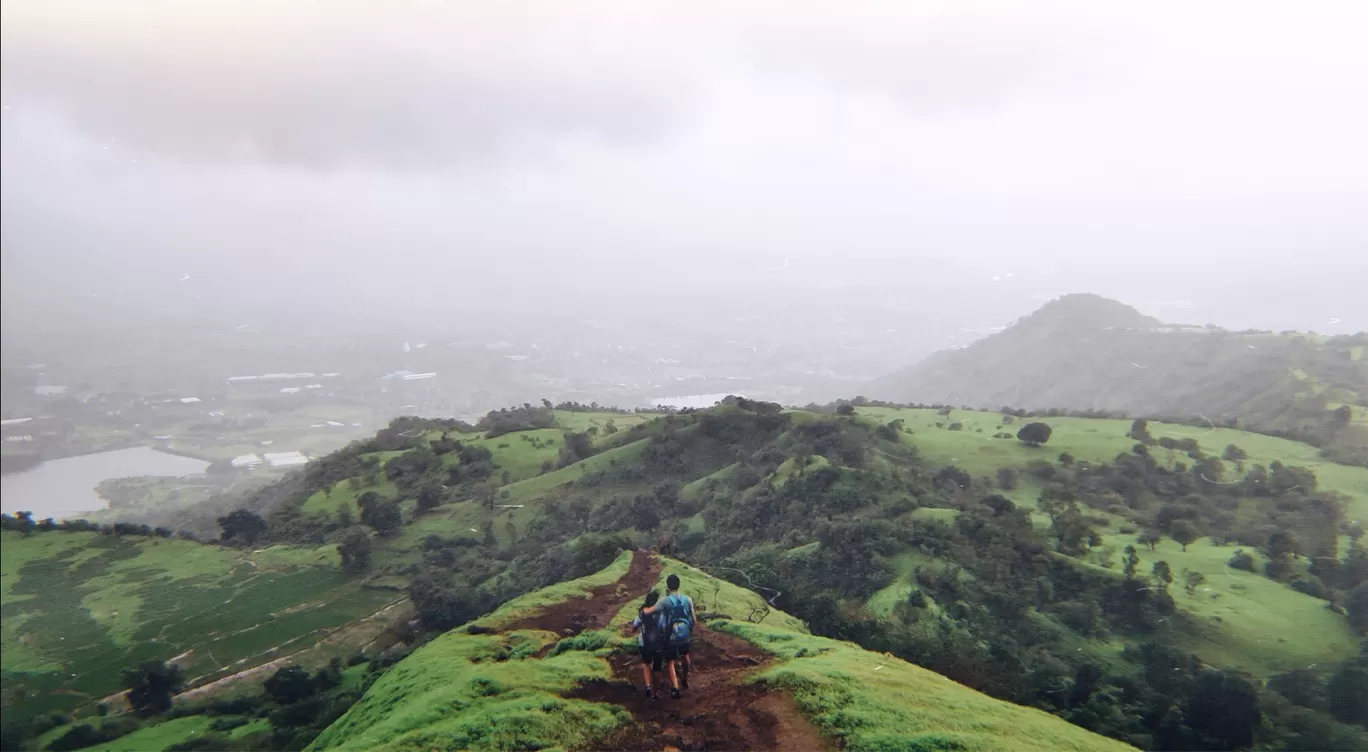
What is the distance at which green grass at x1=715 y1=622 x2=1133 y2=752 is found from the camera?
36.2 ft

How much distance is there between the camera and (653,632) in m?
12.1

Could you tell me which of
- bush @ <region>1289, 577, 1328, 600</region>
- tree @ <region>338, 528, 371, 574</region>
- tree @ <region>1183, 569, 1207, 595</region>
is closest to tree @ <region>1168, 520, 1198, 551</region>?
tree @ <region>1183, 569, 1207, 595</region>

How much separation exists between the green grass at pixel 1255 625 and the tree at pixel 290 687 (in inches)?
1468

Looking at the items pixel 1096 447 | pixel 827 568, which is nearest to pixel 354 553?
pixel 827 568

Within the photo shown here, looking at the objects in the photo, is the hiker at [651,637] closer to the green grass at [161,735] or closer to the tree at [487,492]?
the green grass at [161,735]

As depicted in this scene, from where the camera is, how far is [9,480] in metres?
47.0

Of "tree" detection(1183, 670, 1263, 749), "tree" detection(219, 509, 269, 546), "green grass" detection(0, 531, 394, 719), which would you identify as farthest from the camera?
"tree" detection(219, 509, 269, 546)

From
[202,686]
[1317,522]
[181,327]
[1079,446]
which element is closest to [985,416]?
[1079,446]

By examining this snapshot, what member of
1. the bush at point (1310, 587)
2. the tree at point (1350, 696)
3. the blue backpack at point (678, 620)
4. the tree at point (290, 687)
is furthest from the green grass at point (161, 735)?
the bush at point (1310, 587)

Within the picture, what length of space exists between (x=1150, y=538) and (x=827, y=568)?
22.3m

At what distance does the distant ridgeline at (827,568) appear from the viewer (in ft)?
68.5

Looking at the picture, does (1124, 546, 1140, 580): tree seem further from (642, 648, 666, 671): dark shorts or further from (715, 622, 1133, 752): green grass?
(642, 648, 666, 671): dark shorts

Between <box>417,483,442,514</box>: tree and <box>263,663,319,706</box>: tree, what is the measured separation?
31267mm

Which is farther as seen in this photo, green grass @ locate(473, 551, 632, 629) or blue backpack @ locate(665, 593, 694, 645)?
green grass @ locate(473, 551, 632, 629)
